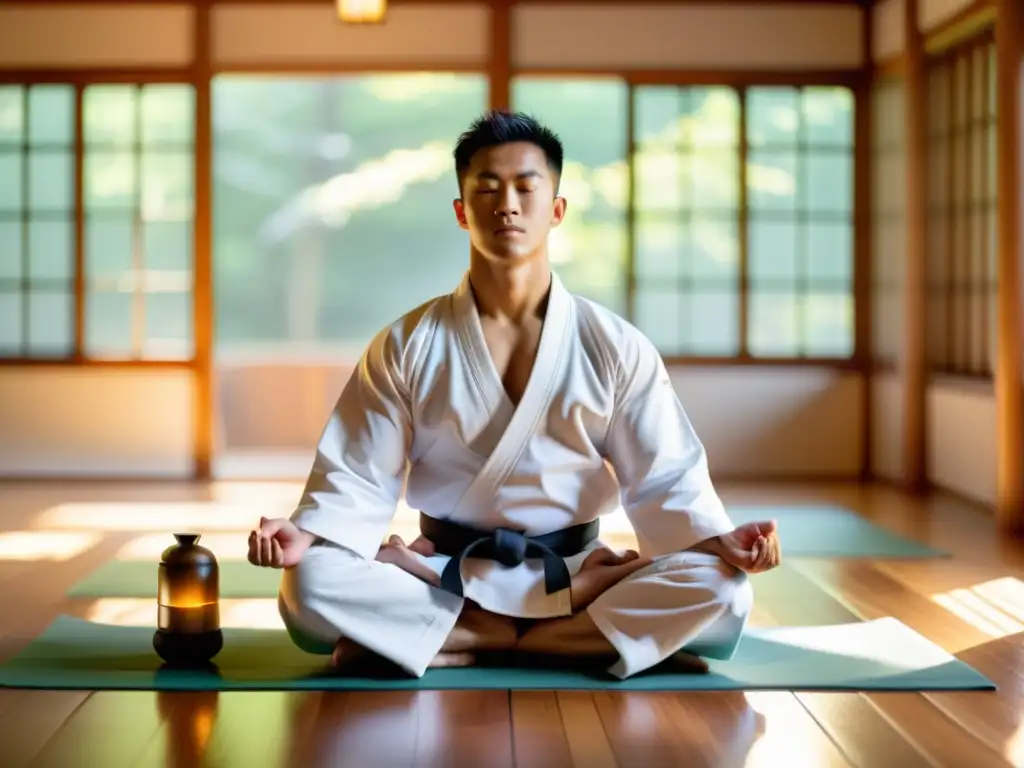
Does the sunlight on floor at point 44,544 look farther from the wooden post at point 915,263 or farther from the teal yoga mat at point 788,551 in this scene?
the wooden post at point 915,263

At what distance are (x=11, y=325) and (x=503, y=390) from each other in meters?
4.86

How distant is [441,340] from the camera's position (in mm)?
3029

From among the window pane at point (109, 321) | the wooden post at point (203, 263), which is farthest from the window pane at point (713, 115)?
the window pane at point (109, 321)

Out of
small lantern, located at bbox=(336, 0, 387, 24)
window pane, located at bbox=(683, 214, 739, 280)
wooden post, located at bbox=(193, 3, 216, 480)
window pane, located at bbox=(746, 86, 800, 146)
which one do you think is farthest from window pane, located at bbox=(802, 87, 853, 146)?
wooden post, located at bbox=(193, 3, 216, 480)

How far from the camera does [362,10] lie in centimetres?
643

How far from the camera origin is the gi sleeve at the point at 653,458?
2.96m

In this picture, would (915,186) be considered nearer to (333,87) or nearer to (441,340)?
(441,340)

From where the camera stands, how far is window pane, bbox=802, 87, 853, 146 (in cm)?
716

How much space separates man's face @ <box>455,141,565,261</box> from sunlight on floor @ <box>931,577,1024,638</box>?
57.9 inches

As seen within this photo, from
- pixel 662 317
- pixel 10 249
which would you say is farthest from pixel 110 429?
pixel 662 317

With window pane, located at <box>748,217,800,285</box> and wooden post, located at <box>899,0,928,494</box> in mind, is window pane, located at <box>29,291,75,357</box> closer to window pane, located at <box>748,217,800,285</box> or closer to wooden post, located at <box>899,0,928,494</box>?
window pane, located at <box>748,217,800,285</box>

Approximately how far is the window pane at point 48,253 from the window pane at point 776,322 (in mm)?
3383

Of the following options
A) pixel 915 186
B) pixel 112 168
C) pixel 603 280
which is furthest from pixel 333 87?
pixel 915 186

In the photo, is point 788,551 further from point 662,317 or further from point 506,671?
point 662,317
